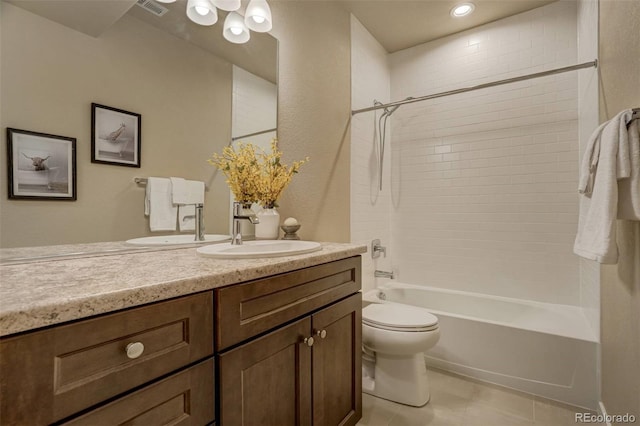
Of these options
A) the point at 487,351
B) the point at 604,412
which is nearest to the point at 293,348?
the point at 487,351

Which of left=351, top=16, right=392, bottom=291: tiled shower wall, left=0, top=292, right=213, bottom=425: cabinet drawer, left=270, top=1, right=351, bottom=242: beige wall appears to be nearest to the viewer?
left=0, top=292, right=213, bottom=425: cabinet drawer

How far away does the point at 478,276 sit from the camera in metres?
2.61

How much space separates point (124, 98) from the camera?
1.16 meters

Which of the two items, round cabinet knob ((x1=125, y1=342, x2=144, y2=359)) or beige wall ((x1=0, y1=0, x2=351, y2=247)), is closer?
round cabinet knob ((x1=125, y1=342, x2=144, y2=359))

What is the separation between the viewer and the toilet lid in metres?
1.69

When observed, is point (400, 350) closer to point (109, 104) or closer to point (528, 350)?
point (528, 350)

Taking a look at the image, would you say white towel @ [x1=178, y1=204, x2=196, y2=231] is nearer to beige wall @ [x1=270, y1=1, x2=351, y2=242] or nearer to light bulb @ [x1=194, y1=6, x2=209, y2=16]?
beige wall @ [x1=270, y1=1, x2=351, y2=242]

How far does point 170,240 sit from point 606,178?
5.69 feet

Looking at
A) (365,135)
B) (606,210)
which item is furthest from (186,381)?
(365,135)

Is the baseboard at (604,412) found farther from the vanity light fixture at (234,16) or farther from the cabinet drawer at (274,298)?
the vanity light fixture at (234,16)

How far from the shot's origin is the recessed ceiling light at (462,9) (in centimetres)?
236

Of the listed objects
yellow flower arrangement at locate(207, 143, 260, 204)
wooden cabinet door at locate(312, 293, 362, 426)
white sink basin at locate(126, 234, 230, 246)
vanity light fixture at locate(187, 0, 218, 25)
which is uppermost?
vanity light fixture at locate(187, 0, 218, 25)

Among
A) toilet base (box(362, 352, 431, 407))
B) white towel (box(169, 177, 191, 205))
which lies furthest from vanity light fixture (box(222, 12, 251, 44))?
toilet base (box(362, 352, 431, 407))

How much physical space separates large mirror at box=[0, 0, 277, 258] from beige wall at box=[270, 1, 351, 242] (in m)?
0.24
